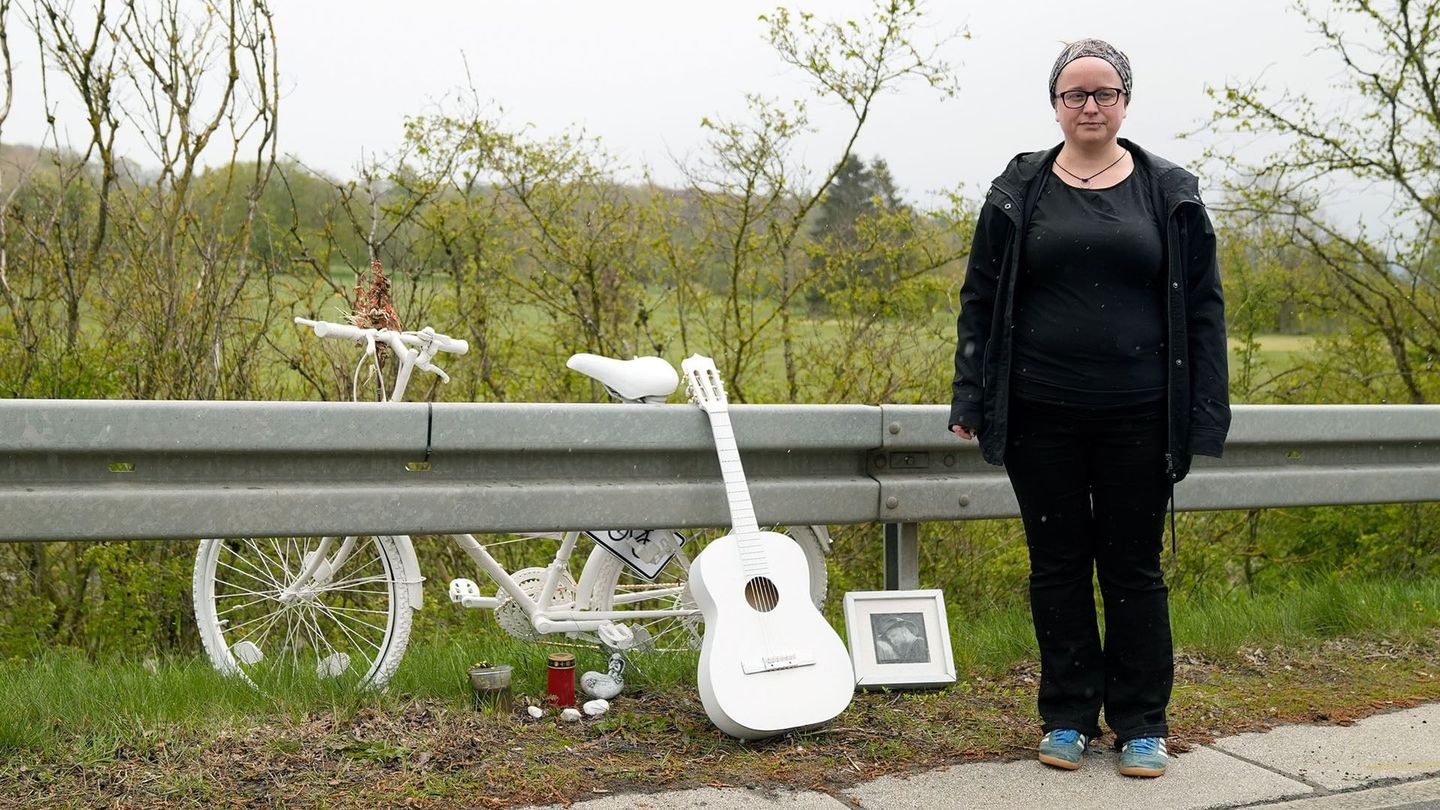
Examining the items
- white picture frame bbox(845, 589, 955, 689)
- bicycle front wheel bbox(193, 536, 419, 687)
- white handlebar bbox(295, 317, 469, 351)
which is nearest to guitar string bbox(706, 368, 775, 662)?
white picture frame bbox(845, 589, 955, 689)

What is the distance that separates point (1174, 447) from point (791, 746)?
1276 millimetres

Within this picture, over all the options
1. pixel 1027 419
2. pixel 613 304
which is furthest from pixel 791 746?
pixel 613 304

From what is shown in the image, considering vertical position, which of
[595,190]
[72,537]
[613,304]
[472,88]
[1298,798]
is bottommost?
[1298,798]

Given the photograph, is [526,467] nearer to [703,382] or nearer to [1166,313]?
[703,382]

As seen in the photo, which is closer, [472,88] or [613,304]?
[472,88]

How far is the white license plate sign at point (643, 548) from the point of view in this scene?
182 inches

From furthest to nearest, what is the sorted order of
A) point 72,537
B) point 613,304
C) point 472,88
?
point 613,304, point 472,88, point 72,537

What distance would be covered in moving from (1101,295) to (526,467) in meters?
1.66

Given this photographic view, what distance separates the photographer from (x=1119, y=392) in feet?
12.0

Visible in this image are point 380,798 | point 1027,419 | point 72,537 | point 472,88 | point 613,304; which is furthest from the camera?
point 613,304

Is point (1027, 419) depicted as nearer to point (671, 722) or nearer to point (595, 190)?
point (671, 722)

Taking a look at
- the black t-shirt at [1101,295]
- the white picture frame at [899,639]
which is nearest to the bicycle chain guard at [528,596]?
the white picture frame at [899,639]

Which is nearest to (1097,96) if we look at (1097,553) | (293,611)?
(1097,553)

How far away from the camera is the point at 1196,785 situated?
353cm
